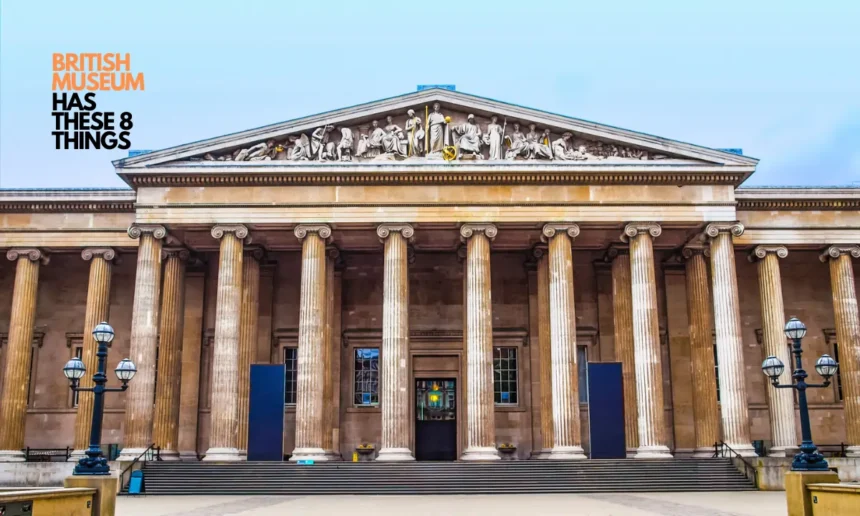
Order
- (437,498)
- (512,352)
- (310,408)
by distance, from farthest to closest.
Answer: (512,352)
(310,408)
(437,498)

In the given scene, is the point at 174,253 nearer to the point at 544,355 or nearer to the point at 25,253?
the point at 25,253

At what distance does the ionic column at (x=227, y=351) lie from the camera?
3023cm

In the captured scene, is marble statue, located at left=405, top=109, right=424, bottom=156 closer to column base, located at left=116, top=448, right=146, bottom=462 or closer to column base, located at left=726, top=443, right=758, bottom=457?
column base, located at left=116, top=448, right=146, bottom=462

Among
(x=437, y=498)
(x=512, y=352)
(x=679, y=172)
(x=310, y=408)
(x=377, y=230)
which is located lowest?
(x=437, y=498)

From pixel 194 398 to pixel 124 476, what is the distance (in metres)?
7.59

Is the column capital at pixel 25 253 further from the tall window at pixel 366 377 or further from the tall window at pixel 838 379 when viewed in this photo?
the tall window at pixel 838 379

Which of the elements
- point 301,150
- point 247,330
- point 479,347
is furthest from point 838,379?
point 247,330

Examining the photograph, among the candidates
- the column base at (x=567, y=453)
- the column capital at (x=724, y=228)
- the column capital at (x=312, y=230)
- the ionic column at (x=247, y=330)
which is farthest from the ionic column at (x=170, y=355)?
the column capital at (x=724, y=228)

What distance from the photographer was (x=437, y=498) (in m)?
24.7

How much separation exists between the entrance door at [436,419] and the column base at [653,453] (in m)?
8.85

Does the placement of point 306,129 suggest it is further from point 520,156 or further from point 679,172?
point 679,172

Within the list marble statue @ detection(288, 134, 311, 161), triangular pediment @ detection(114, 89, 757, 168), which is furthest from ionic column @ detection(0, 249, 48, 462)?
marble statue @ detection(288, 134, 311, 161)

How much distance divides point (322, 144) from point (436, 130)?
422 cm

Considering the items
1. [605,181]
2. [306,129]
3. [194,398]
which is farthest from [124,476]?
[605,181]
